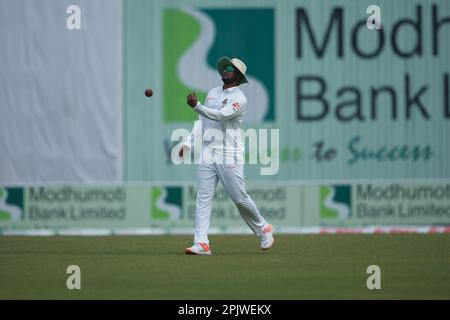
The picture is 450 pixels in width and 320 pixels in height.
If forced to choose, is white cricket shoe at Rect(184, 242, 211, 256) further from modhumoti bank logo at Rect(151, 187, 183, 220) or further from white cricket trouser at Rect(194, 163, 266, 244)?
modhumoti bank logo at Rect(151, 187, 183, 220)

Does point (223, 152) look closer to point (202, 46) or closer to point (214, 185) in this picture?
point (214, 185)

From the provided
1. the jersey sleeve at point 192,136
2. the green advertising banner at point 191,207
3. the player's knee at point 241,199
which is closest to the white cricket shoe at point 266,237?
the player's knee at point 241,199

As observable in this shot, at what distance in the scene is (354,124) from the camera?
22.6m

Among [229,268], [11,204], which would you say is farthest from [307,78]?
[229,268]

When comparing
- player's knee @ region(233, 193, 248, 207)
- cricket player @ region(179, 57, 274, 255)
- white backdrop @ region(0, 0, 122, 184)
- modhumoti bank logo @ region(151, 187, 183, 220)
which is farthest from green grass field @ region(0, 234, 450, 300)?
white backdrop @ region(0, 0, 122, 184)

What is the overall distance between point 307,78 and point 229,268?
10085 millimetres

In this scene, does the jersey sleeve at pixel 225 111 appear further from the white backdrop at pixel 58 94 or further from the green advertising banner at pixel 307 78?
the white backdrop at pixel 58 94

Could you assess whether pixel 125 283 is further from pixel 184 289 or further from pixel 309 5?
pixel 309 5

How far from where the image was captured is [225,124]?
14234 millimetres

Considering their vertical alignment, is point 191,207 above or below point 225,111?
below

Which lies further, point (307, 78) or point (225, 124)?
point (307, 78)

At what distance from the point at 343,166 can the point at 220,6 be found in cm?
365

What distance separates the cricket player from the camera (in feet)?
45.8
